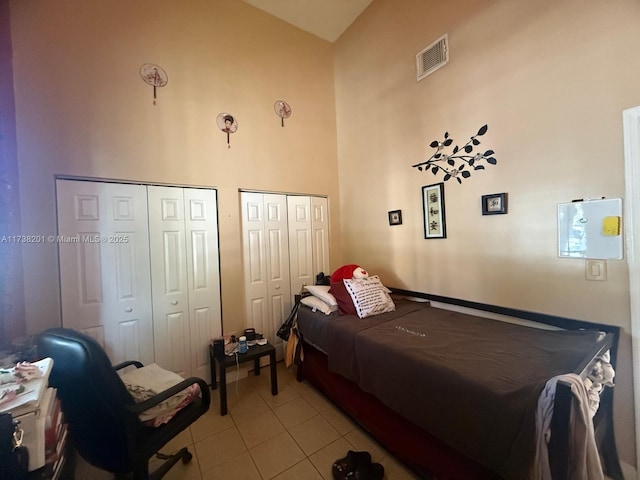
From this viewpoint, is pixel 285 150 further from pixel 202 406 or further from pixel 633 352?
pixel 633 352

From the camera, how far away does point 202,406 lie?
1486 mm

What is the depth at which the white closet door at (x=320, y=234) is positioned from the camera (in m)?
3.16

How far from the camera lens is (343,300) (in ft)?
7.22

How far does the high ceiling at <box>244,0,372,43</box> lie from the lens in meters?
2.76

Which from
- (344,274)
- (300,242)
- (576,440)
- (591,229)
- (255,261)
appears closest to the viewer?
(576,440)

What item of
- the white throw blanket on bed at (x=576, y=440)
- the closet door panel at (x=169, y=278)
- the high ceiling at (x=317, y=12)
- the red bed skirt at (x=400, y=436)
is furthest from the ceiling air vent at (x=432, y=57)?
the red bed skirt at (x=400, y=436)

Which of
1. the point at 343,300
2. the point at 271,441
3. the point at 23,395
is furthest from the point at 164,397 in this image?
the point at 343,300

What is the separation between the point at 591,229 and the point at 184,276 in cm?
301

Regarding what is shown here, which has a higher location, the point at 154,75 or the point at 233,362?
the point at 154,75

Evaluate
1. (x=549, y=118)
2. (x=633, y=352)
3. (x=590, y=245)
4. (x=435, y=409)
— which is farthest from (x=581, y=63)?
(x=435, y=409)

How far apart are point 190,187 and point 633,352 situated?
3283 mm

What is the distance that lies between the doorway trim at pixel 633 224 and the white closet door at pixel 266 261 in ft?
8.53

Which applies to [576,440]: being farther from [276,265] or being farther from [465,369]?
[276,265]

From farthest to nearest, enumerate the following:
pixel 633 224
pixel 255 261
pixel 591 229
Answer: pixel 255 261
pixel 591 229
pixel 633 224
